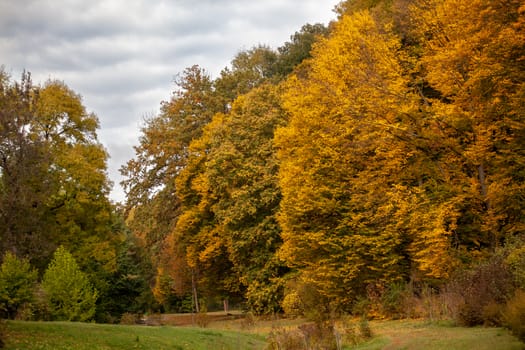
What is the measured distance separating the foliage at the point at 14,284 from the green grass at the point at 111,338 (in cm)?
354

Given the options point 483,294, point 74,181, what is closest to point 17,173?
point 483,294

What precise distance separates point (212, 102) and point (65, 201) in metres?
14.8

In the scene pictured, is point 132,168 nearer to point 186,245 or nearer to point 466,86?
point 186,245

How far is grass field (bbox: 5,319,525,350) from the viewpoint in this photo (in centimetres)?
1221

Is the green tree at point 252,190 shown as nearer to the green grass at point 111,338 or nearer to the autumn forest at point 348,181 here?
the autumn forest at point 348,181

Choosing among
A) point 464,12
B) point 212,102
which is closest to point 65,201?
point 212,102

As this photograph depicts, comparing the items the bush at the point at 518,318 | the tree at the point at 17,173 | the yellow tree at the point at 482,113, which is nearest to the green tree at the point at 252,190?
the yellow tree at the point at 482,113

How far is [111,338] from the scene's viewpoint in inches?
733

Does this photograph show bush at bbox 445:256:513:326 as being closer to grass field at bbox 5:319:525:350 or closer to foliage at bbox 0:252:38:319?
grass field at bbox 5:319:525:350

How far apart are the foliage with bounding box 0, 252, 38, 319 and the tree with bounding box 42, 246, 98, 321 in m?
3.48

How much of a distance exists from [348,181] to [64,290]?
1526 cm

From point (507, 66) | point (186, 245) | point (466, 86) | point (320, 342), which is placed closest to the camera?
point (320, 342)

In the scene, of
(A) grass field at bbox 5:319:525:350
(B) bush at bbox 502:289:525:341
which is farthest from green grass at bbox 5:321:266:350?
(B) bush at bbox 502:289:525:341

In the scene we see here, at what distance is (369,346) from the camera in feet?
48.1
